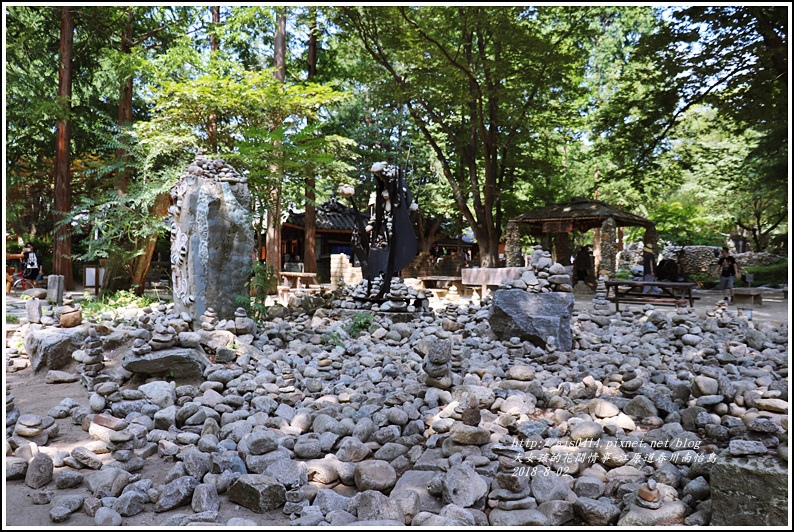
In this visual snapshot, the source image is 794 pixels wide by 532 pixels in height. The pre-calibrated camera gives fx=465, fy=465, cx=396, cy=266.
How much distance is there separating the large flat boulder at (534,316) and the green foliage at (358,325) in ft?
6.45

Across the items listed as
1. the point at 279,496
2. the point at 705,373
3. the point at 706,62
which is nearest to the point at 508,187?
the point at 706,62

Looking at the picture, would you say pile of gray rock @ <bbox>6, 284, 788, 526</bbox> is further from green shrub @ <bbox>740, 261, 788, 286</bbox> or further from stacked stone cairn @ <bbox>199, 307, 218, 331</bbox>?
green shrub @ <bbox>740, 261, 788, 286</bbox>

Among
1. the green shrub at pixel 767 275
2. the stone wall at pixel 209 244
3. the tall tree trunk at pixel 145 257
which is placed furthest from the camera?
the green shrub at pixel 767 275

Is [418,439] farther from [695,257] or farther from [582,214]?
[695,257]

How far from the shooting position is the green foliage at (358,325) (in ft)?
22.7

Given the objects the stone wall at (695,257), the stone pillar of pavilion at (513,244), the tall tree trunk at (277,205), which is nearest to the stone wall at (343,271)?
the tall tree trunk at (277,205)

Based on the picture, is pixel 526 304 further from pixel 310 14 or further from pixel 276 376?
pixel 310 14

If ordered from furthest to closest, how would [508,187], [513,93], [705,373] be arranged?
[508,187], [513,93], [705,373]

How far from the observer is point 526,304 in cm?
629

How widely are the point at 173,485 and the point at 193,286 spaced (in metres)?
4.12

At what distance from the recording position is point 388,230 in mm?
8953

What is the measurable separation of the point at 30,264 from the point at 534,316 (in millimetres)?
12117

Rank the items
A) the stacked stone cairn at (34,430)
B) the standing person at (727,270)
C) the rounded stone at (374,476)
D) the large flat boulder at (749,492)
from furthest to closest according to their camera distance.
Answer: the standing person at (727,270), the stacked stone cairn at (34,430), the rounded stone at (374,476), the large flat boulder at (749,492)

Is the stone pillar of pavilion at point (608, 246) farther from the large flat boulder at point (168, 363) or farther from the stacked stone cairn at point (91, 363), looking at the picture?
the stacked stone cairn at point (91, 363)
